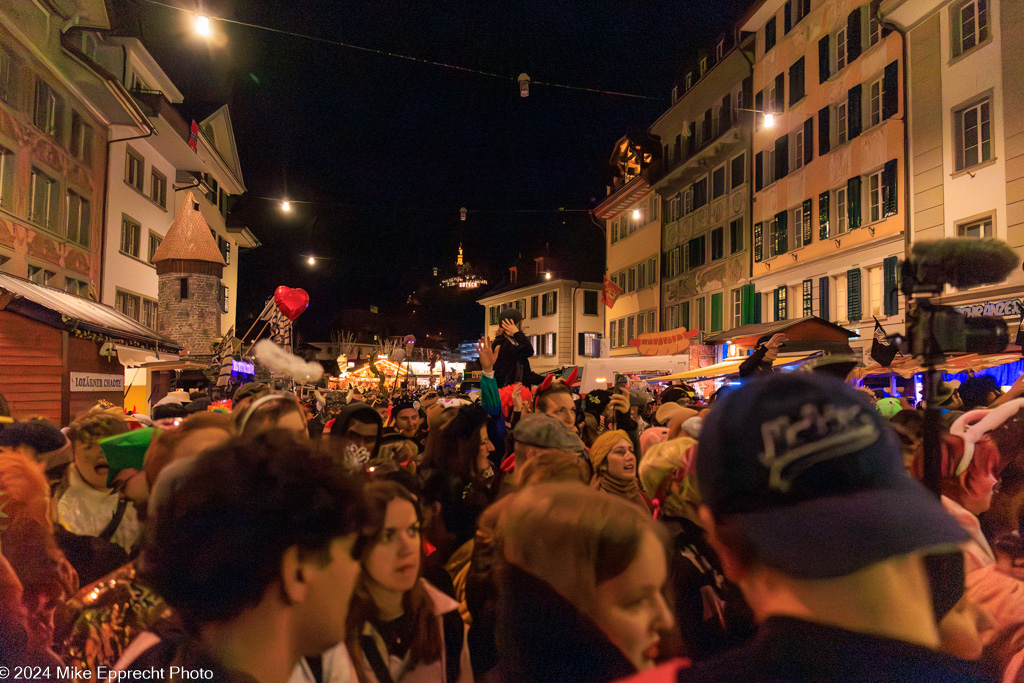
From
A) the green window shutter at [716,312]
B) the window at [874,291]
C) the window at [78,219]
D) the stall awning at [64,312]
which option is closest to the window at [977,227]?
the window at [874,291]

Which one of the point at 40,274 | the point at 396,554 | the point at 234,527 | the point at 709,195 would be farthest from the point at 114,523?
the point at 709,195

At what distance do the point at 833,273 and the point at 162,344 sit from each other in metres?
18.6

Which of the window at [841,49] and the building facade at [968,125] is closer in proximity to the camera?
the building facade at [968,125]

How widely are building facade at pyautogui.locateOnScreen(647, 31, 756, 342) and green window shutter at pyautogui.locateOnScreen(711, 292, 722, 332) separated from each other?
1.6 inches

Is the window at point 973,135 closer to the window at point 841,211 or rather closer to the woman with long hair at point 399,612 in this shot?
the window at point 841,211

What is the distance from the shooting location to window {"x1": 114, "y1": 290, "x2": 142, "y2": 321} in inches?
773

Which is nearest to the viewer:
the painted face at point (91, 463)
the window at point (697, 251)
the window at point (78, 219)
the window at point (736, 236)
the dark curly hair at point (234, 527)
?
the dark curly hair at point (234, 527)

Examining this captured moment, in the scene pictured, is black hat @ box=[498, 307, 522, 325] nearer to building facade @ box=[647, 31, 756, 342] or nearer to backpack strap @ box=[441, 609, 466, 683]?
backpack strap @ box=[441, 609, 466, 683]

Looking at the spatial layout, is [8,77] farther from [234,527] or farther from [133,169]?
[234,527]

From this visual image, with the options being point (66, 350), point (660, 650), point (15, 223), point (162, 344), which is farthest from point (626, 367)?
point (660, 650)

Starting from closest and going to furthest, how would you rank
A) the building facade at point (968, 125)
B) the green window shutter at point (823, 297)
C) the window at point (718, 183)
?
the building facade at point (968, 125) → the green window shutter at point (823, 297) → the window at point (718, 183)

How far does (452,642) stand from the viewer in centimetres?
212

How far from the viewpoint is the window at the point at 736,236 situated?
23.4 m

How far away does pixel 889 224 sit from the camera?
1577cm
